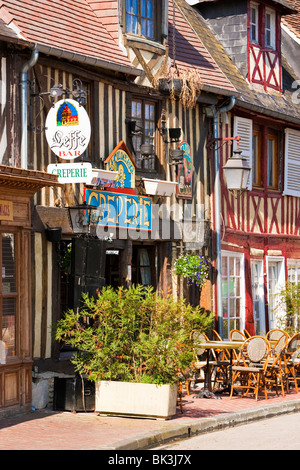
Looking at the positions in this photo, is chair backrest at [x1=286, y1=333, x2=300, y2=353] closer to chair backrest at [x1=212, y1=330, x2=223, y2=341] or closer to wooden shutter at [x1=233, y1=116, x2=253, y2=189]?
chair backrest at [x1=212, y1=330, x2=223, y2=341]

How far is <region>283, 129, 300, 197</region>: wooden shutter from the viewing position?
1933 centimetres

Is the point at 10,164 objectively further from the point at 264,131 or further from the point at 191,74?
the point at 264,131

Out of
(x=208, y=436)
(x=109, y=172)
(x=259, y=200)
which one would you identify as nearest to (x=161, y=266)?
(x=109, y=172)

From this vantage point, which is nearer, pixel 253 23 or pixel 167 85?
pixel 167 85

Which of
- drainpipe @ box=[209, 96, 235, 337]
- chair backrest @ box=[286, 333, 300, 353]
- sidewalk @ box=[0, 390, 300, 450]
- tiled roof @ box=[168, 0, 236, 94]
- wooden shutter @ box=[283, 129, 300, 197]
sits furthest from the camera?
wooden shutter @ box=[283, 129, 300, 197]

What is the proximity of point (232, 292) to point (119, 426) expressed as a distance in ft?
23.5

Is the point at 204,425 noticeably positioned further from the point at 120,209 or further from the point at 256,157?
the point at 256,157

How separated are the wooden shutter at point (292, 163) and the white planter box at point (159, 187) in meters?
4.79

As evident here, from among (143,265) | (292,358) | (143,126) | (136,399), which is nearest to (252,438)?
(136,399)

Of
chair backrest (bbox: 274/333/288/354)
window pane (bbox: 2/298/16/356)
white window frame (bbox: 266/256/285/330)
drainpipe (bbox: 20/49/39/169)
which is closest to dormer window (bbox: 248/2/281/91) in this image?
white window frame (bbox: 266/256/285/330)

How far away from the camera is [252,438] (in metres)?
10.0

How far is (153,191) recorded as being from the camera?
1454 centimetres

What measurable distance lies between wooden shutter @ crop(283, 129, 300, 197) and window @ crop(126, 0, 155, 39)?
5.15 m

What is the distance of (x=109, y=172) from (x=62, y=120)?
1541 millimetres
